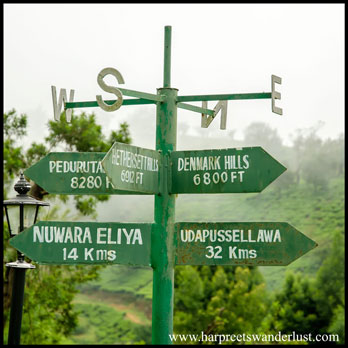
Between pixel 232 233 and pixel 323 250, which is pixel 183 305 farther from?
pixel 232 233

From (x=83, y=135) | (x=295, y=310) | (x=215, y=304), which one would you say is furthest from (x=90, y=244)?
(x=295, y=310)

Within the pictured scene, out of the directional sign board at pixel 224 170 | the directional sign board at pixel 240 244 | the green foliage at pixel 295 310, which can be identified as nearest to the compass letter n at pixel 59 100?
the directional sign board at pixel 224 170

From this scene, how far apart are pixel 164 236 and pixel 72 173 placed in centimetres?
69

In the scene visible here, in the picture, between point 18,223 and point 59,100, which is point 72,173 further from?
point 18,223

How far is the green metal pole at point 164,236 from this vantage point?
3.61 meters

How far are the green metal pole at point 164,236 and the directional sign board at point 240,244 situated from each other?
3.2 inches

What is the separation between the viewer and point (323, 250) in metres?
38.7

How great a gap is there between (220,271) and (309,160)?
84.3ft

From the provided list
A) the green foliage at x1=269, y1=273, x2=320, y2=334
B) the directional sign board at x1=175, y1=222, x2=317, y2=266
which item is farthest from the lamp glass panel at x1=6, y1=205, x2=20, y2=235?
the green foliage at x1=269, y1=273, x2=320, y2=334

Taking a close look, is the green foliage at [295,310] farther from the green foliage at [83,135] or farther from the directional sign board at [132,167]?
the directional sign board at [132,167]

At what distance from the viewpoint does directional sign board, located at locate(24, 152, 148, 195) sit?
12.2 feet

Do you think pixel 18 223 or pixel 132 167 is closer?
pixel 132 167

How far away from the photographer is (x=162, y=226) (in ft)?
12.0

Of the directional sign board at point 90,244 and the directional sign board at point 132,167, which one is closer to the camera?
the directional sign board at point 132,167
